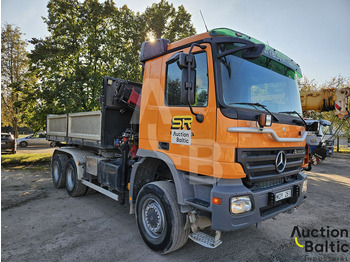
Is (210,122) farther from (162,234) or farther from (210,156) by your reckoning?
(162,234)

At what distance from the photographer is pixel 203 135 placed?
263 cm

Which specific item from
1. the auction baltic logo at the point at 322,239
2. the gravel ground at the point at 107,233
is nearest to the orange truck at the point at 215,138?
the gravel ground at the point at 107,233

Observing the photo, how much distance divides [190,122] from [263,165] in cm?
105

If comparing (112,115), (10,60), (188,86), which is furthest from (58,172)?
(10,60)

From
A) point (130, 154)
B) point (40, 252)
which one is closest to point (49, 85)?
point (130, 154)

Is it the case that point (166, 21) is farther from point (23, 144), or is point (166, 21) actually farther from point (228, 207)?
point (23, 144)

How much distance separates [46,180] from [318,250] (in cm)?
765

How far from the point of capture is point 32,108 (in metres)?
10.2

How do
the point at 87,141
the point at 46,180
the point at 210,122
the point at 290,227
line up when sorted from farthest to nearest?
1. the point at 46,180
2. the point at 87,141
3. the point at 290,227
4. the point at 210,122

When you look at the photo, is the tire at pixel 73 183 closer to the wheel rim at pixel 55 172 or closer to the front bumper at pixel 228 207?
the wheel rim at pixel 55 172

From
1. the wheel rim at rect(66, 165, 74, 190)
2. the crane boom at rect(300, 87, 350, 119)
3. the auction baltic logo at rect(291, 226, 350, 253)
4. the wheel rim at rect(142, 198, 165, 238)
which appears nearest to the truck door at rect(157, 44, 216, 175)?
the wheel rim at rect(142, 198, 165, 238)

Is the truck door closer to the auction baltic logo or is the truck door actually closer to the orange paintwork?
the orange paintwork

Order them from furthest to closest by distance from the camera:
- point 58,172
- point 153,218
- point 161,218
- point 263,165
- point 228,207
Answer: point 58,172 → point 153,218 → point 161,218 → point 263,165 → point 228,207

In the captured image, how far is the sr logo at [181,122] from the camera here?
2.81 metres
